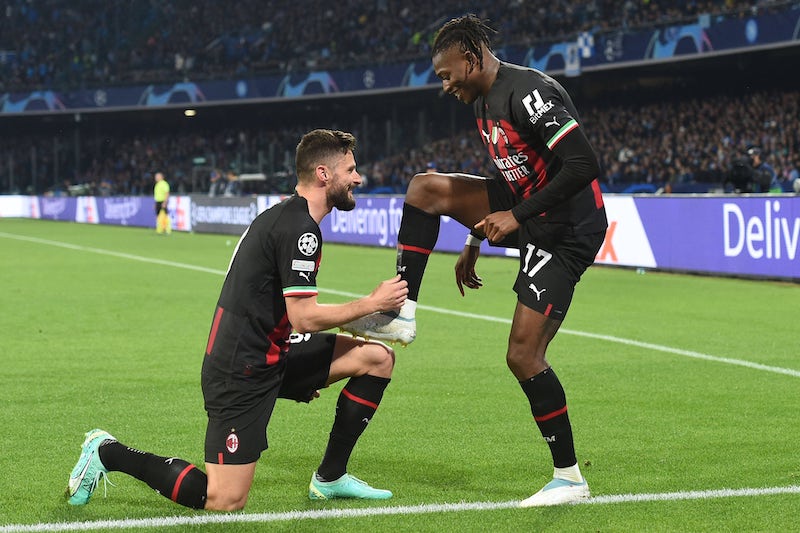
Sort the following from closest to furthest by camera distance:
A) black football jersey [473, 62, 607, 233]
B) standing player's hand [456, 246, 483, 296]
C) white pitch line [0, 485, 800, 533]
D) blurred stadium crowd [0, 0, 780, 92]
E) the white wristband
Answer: white pitch line [0, 485, 800, 533], black football jersey [473, 62, 607, 233], the white wristband, standing player's hand [456, 246, 483, 296], blurred stadium crowd [0, 0, 780, 92]

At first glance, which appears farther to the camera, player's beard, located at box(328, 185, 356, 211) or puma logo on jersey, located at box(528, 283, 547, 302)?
puma logo on jersey, located at box(528, 283, 547, 302)

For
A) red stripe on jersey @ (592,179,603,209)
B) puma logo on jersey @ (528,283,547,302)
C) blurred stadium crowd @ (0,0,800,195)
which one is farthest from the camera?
blurred stadium crowd @ (0,0,800,195)

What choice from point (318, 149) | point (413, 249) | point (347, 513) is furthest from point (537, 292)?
point (347, 513)

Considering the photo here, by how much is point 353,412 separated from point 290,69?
4735 centimetres

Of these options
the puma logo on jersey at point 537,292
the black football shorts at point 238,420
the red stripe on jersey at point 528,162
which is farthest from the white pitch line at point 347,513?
the red stripe on jersey at point 528,162

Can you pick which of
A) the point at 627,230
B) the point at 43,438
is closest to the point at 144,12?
the point at 627,230

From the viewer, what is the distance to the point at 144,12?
209 ft

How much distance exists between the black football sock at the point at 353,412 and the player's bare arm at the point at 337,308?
62cm

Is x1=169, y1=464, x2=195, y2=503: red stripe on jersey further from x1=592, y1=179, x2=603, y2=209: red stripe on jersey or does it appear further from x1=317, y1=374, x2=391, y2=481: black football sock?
x1=592, y1=179, x2=603, y2=209: red stripe on jersey

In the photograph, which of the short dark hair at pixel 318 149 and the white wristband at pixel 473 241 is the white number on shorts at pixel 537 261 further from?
the short dark hair at pixel 318 149

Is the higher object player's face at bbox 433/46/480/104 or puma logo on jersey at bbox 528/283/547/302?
player's face at bbox 433/46/480/104

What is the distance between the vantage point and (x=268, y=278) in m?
5.08

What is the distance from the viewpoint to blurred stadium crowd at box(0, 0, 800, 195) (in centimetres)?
3553

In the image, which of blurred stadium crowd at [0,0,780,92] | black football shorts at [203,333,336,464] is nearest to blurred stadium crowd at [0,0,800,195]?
blurred stadium crowd at [0,0,780,92]
